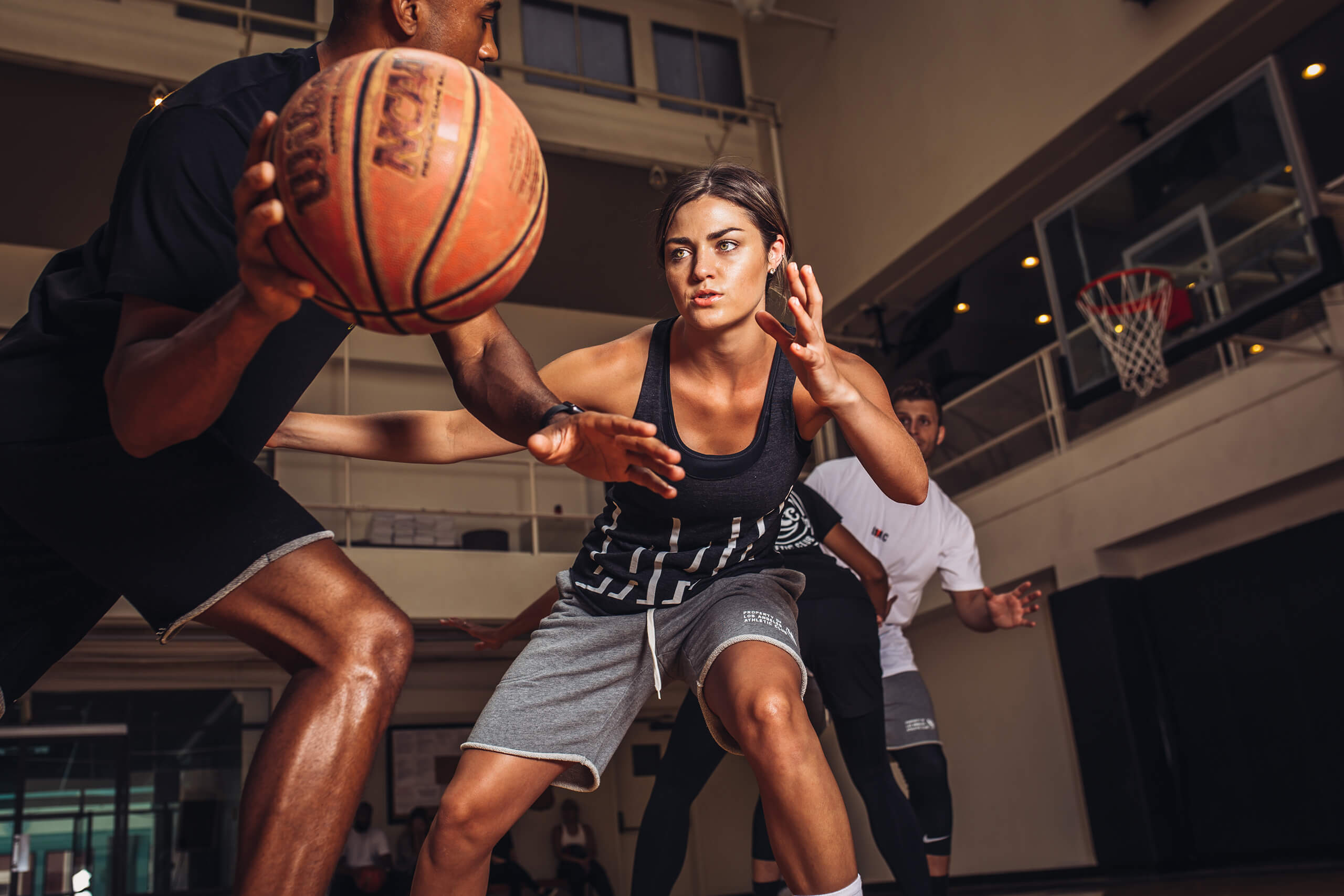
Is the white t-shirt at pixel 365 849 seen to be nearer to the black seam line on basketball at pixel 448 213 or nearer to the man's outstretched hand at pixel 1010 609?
the man's outstretched hand at pixel 1010 609

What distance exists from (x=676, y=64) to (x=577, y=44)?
1148 millimetres

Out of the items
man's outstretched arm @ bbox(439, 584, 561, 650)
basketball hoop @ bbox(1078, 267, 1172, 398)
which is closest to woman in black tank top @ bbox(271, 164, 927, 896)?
man's outstretched arm @ bbox(439, 584, 561, 650)

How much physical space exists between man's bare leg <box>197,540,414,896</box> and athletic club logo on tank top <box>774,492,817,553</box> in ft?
6.16

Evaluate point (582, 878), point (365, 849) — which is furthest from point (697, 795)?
point (582, 878)

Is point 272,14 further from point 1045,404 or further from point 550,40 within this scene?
point 1045,404

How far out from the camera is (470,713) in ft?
39.2

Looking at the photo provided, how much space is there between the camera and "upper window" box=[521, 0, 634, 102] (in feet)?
32.4

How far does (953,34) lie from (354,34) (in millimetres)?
7788

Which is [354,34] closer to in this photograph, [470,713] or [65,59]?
[65,59]

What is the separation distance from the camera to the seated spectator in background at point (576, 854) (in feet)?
34.9

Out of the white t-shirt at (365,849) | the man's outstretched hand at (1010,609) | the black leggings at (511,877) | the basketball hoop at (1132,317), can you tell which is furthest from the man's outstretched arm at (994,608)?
the white t-shirt at (365,849)

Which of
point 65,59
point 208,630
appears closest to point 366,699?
point 65,59

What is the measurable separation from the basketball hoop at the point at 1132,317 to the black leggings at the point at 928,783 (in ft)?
9.83

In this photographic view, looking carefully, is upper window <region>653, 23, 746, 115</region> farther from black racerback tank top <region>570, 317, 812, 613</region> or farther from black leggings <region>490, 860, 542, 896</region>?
black racerback tank top <region>570, 317, 812, 613</region>
